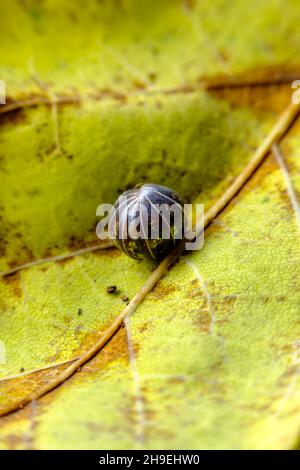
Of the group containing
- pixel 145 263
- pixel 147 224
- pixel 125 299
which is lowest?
pixel 125 299

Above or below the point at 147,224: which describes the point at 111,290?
below

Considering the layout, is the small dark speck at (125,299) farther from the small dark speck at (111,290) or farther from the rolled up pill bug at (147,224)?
the rolled up pill bug at (147,224)

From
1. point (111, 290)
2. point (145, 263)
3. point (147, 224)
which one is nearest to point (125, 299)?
point (111, 290)

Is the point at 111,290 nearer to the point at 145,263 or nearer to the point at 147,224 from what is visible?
the point at 145,263

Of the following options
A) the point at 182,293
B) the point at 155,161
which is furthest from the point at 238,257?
the point at 155,161

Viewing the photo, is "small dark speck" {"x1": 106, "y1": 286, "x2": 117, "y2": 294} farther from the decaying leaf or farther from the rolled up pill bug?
the rolled up pill bug

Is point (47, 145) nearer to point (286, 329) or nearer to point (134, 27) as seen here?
point (134, 27)
